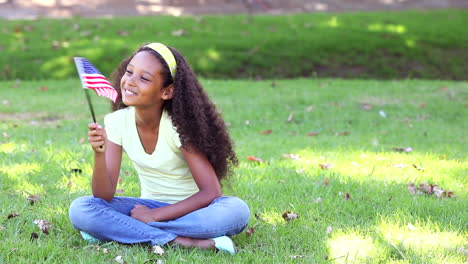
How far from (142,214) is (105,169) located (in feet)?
1.02

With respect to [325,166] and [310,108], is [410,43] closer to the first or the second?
[310,108]

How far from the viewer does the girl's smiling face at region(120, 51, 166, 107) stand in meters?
3.16

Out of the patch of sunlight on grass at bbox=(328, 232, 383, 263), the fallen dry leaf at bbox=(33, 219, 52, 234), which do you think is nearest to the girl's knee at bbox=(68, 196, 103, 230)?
the fallen dry leaf at bbox=(33, 219, 52, 234)

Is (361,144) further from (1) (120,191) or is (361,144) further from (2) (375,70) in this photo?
(2) (375,70)

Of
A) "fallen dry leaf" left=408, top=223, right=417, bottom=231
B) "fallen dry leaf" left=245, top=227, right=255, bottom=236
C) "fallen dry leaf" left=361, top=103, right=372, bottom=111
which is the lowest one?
"fallen dry leaf" left=361, top=103, right=372, bottom=111

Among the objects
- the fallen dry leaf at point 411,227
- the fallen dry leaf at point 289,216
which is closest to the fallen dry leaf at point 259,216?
the fallen dry leaf at point 289,216

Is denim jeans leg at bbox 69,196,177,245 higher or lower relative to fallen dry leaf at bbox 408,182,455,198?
higher

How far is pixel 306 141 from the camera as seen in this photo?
626cm

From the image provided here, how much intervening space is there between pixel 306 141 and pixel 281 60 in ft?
16.8

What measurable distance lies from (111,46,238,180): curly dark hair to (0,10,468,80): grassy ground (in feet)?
23.5

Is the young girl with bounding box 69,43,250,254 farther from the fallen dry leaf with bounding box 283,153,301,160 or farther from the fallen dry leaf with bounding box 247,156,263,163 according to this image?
the fallen dry leaf with bounding box 283,153,301,160

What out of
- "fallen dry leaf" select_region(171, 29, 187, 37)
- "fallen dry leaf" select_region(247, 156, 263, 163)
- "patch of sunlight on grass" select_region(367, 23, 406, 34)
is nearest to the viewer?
"fallen dry leaf" select_region(247, 156, 263, 163)

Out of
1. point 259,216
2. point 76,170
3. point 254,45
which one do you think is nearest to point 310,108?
point 254,45

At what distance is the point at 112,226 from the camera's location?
3.19 m
